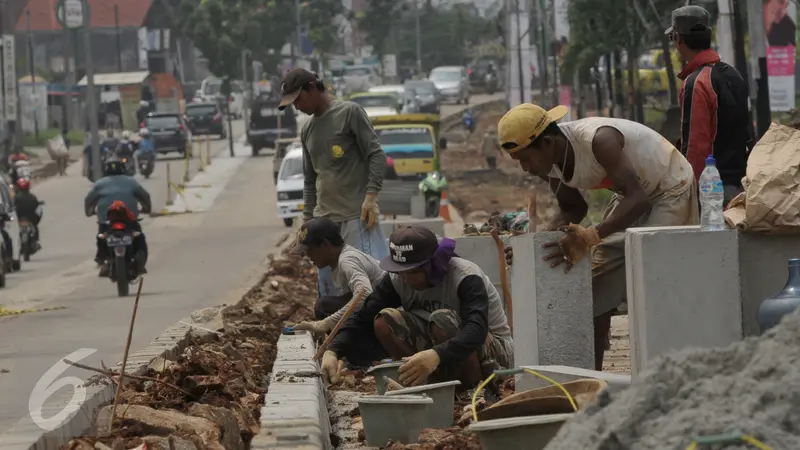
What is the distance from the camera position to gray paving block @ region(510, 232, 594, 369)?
777 centimetres

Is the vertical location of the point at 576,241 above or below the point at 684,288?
above

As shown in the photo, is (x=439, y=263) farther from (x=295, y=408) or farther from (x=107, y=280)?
(x=107, y=280)

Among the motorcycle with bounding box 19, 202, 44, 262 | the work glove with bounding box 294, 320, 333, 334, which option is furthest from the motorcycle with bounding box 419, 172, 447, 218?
the work glove with bounding box 294, 320, 333, 334

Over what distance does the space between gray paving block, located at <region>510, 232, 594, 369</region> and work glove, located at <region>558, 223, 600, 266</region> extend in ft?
0.16

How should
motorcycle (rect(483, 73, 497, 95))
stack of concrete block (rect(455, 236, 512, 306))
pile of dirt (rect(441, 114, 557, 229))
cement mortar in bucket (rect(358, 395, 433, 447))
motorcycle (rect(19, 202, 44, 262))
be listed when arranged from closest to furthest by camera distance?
cement mortar in bucket (rect(358, 395, 433, 447)), stack of concrete block (rect(455, 236, 512, 306)), motorcycle (rect(19, 202, 44, 262)), pile of dirt (rect(441, 114, 557, 229)), motorcycle (rect(483, 73, 497, 95))

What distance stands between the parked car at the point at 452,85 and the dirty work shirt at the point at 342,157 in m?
73.9

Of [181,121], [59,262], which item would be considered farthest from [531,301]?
[181,121]

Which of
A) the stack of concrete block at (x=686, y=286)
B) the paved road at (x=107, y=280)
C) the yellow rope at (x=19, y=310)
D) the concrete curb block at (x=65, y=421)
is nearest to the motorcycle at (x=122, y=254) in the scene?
the paved road at (x=107, y=280)

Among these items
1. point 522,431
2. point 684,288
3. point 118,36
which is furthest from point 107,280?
point 118,36

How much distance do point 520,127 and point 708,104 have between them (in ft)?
4.76

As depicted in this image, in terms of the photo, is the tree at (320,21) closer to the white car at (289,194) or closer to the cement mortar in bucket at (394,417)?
the white car at (289,194)

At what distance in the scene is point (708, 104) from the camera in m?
8.41

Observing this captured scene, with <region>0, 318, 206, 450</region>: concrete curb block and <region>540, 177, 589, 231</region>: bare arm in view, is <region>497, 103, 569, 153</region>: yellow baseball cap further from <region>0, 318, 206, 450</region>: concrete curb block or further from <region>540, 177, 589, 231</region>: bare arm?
→ <region>0, 318, 206, 450</region>: concrete curb block

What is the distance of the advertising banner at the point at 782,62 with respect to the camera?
17.4 m
